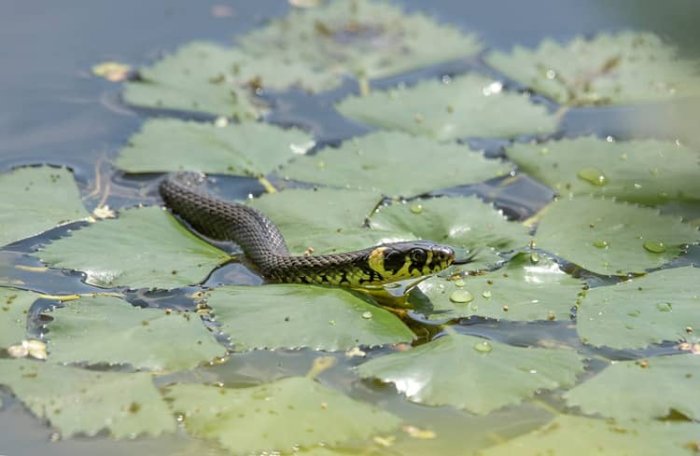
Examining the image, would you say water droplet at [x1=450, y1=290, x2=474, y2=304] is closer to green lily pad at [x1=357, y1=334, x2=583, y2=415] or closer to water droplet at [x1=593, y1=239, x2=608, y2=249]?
green lily pad at [x1=357, y1=334, x2=583, y2=415]

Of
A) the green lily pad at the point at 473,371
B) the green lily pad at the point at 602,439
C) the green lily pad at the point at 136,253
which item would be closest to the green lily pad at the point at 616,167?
the green lily pad at the point at 473,371

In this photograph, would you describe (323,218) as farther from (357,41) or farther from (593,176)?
(357,41)

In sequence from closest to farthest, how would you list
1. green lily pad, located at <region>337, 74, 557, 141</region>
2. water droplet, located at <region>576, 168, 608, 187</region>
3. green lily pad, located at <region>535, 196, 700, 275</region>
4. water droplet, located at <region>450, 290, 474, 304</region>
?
water droplet, located at <region>450, 290, 474, 304</region>, green lily pad, located at <region>535, 196, 700, 275</region>, water droplet, located at <region>576, 168, 608, 187</region>, green lily pad, located at <region>337, 74, 557, 141</region>

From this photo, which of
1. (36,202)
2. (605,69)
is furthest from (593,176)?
(36,202)

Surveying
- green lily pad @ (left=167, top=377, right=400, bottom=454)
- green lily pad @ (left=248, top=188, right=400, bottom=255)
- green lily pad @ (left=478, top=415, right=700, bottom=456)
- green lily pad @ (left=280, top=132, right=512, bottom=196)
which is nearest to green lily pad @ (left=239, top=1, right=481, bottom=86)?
green lily pad @ (left=280, top=132, right=512, bottom=196)

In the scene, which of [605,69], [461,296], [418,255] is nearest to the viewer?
[461,296]

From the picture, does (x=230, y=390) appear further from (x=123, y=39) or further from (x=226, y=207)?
(x=123, y=39)

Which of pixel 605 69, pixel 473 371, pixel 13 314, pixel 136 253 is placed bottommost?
pixel 13 314

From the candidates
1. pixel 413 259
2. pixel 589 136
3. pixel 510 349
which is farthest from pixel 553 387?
pixel 589 136
